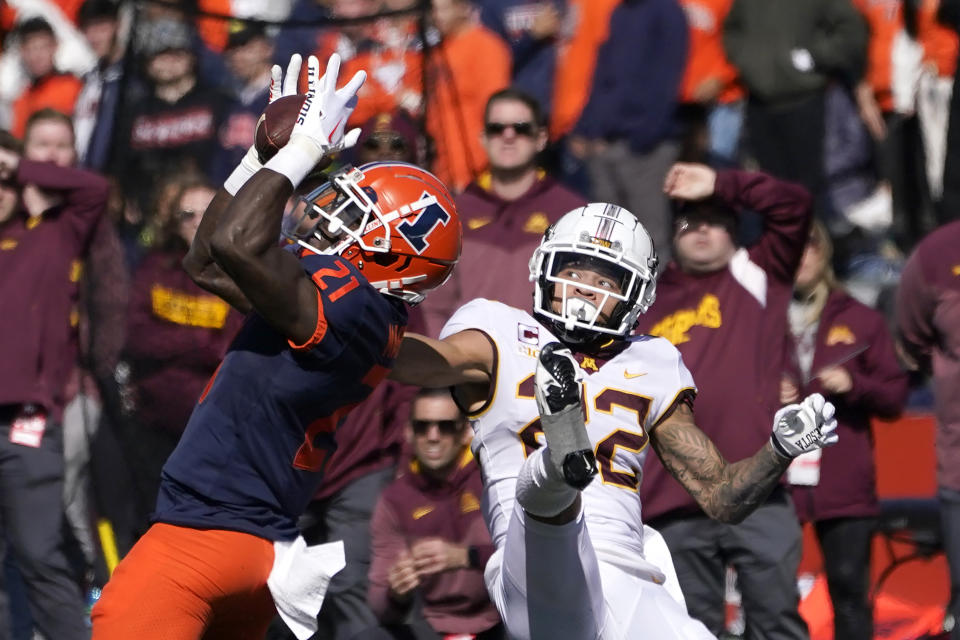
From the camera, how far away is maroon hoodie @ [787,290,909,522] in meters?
5.98

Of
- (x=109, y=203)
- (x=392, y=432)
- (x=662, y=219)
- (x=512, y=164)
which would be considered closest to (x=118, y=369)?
(x=109, y=203)

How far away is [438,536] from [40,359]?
1.89 meters

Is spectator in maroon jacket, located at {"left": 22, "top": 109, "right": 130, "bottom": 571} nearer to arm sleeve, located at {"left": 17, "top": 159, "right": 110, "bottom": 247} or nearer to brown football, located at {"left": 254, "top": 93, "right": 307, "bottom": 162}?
arm sleeve, located at {"left": 17, "top": 159, "right": 110, "bottom": 247}

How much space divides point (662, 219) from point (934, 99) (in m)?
1.54

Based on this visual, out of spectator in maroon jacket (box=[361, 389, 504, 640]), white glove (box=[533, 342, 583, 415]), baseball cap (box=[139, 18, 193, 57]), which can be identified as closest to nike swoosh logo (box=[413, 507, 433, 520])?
spectator in maroon jacket (box=[361, 389, 504, 640])

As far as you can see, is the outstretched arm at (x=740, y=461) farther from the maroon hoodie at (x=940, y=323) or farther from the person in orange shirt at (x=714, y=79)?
the person in orange shirt at (x=714, y=79)

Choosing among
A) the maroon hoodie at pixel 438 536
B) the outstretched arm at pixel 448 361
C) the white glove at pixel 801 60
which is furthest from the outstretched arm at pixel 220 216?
the white glove at pixel 801 60

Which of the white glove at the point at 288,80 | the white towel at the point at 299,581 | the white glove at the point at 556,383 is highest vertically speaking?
the white glove at the point at 288,80

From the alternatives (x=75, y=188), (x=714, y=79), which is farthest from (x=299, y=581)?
(x=714, y=79)

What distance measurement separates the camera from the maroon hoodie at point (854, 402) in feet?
19.6

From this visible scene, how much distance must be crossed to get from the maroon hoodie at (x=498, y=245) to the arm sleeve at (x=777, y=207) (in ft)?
2.29

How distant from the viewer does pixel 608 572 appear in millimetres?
3779

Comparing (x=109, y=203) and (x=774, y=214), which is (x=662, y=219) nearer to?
(x=774, y=214)

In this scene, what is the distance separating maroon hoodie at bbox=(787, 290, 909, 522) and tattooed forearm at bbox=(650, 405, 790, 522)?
1914 mm
